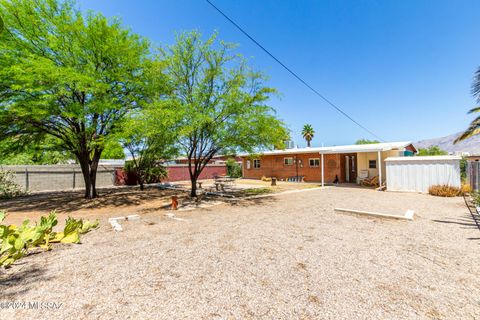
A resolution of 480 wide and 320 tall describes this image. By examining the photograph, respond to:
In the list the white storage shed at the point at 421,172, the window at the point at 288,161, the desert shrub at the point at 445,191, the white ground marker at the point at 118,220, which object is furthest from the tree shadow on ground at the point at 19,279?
the window at the point at 288,161

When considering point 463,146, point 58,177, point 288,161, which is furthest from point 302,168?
point 463,146

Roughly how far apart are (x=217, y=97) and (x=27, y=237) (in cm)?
798

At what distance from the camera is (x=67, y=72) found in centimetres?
862

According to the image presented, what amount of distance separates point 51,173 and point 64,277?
56.4ft

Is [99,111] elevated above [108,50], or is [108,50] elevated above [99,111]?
[108,50]

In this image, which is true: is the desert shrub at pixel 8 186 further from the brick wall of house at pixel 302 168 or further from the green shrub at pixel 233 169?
the brick wall of house at pixel 302 168

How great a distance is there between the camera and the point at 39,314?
2.65 m

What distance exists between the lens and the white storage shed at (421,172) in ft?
38.4

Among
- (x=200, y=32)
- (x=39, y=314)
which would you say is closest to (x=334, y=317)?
(x=39, y=314)

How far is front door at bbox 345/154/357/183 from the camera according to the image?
62.8ft

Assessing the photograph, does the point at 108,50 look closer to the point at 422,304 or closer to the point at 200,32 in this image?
the point at 200,32

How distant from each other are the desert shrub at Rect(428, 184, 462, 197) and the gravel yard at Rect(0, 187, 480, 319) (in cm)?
604

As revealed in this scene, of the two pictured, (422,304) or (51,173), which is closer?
(422,304)

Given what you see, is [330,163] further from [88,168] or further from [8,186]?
[8,186]
